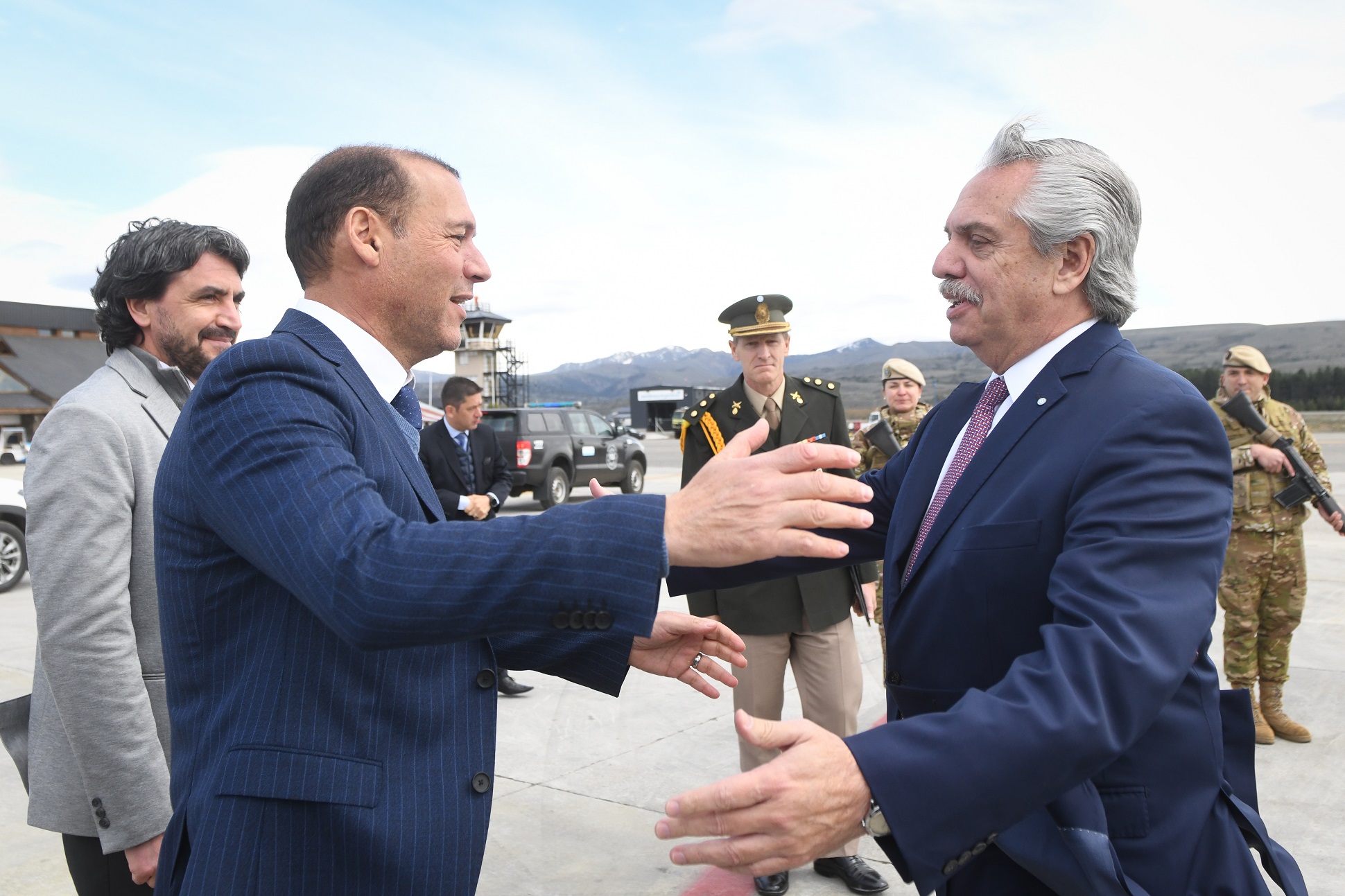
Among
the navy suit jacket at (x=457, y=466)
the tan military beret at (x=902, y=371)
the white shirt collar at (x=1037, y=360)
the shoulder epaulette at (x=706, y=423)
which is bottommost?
the navy suit jacket at (x=457, y=466)

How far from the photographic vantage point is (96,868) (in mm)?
2168

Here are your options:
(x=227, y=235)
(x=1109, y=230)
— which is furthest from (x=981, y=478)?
(x=227, y=235)

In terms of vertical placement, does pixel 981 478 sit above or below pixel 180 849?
above

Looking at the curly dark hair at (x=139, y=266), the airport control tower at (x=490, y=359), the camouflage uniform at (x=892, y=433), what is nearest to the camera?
the curly dark hair at (x=139, y=266)

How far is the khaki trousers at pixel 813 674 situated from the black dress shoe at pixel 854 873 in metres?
0.53

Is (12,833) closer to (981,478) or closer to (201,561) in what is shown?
(201,561)

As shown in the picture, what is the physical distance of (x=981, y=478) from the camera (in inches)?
67.0

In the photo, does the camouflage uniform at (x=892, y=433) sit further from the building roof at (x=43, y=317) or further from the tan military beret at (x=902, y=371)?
the building roof at (x=43, y=317)

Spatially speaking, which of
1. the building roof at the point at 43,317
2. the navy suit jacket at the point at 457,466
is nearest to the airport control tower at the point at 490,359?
the building roof at the point at 43,317

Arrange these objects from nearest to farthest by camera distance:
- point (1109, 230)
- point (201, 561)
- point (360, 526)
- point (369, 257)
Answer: point (360, 526), point (201, 561), point (369, 257), point (1109, 230)

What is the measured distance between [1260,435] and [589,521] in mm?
5813

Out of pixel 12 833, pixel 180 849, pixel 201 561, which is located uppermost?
pixel 201 561

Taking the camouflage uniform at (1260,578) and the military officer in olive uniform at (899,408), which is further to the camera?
the military officer in olive uniform at (899,408)

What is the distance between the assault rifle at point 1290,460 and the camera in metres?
5.36
